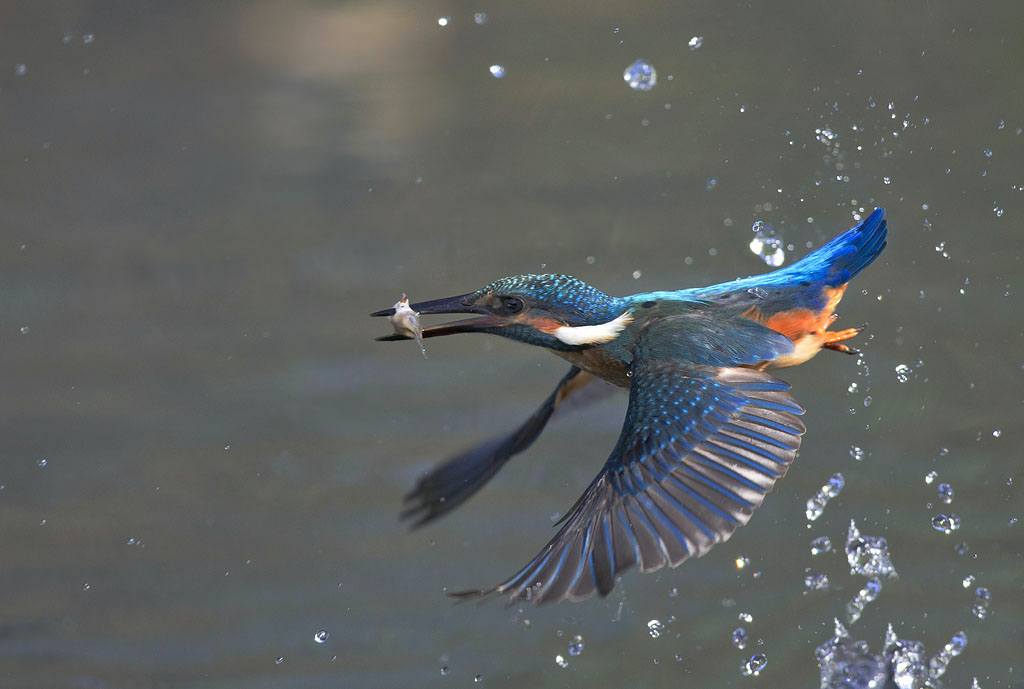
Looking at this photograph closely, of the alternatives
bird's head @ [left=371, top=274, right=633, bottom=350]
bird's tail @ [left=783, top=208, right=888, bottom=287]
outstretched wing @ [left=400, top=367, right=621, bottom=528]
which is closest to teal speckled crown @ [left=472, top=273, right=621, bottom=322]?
bird's head @ [left=371, top=274, right=633, bottom=350]

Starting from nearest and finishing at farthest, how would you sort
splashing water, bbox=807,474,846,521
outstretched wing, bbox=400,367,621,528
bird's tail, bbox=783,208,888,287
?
bird's tail, bbox=783,208,888,287 → outstretched wing, bbox=400,367,621,528 → splashing water, bbox=807,474,846,521

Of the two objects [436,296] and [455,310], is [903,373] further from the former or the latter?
[455,310]

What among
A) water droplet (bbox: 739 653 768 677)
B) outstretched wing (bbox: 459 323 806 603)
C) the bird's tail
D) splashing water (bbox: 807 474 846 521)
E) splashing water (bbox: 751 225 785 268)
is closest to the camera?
outstretched wing (bbox: 459 323 806 603)

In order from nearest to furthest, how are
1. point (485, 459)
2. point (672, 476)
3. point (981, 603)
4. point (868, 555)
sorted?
point (672, 476) → point (485, 459) → point (981, 603) → point (868, 555)

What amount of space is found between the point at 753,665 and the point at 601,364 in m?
0.85

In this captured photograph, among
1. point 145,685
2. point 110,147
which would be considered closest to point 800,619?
point 145,685

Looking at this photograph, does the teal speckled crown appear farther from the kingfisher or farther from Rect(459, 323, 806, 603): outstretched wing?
Rect(459, 323, 806, 603): outstretched wing

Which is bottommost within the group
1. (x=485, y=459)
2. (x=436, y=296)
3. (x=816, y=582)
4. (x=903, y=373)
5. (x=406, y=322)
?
(x=436, y=296)

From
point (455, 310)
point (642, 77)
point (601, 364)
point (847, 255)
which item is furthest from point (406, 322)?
point (642, 77)

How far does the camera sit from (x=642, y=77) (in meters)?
3.85

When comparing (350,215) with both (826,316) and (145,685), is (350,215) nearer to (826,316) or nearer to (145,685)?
(145,685)

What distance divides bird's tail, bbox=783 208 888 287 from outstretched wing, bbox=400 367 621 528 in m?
0.49

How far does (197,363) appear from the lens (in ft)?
11.2

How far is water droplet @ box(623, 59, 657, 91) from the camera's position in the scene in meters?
3.85
